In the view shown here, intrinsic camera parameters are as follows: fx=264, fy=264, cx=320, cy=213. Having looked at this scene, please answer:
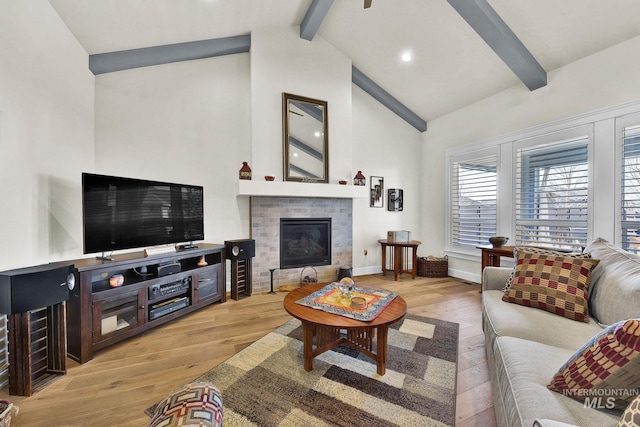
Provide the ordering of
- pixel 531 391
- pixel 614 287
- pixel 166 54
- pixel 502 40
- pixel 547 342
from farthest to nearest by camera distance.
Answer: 1. pixel 166 54
2. pixel 502 40
3. pixel 614 287
4. pixel 547 342
5. pixel 531 391

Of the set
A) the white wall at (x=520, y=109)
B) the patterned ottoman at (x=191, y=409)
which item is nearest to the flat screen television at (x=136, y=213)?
the patterned ottoman at (x=191, y=409)

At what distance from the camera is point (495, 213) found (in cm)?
389

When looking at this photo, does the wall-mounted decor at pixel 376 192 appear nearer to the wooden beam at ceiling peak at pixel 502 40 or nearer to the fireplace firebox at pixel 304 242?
the fireplace firebox at pixel 304 242

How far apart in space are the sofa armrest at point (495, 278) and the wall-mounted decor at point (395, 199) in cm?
255

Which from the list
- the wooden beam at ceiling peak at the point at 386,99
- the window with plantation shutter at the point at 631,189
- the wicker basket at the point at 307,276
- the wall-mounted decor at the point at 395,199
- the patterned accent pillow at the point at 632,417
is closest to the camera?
the patterned accent pillow at the point at 632,417

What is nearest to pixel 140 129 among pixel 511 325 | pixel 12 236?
pixel 12 236

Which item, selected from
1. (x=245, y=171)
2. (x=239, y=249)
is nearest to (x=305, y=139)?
(x=245, y=171)

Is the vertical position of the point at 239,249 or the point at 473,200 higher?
the point at 473,200

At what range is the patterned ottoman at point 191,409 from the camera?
64cm

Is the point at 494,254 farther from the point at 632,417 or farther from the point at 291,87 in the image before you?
the point at 291,87

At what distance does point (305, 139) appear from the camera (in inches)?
150

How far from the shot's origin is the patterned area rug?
1447mm

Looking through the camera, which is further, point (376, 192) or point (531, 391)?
point (376, 192)

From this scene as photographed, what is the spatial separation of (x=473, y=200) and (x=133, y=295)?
15.0 ft
